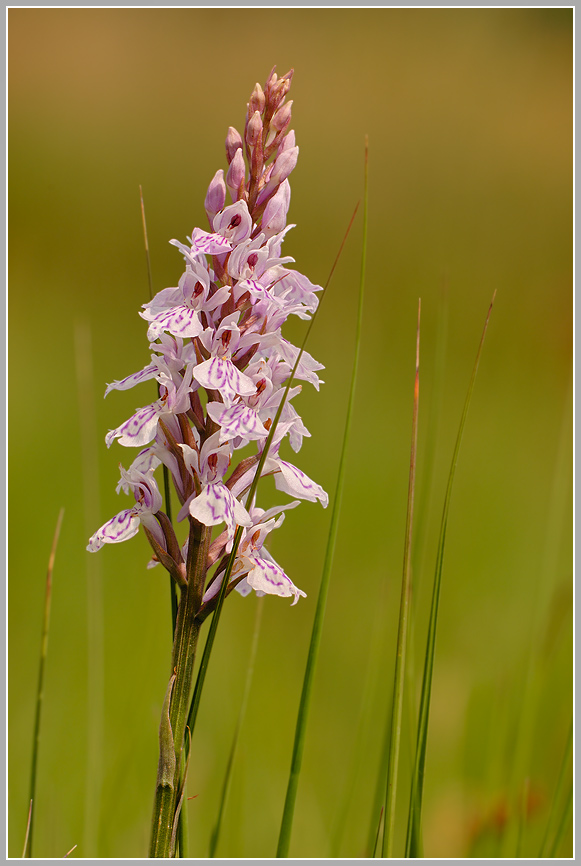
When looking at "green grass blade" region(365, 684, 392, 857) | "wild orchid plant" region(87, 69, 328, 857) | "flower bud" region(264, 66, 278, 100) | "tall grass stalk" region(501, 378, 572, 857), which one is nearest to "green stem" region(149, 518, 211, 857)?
"wild orchid plant" region(87, 69, 328, 857)

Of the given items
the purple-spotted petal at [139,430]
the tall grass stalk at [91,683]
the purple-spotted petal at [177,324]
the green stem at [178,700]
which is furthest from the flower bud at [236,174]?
the tall grass stalk at [91,683]

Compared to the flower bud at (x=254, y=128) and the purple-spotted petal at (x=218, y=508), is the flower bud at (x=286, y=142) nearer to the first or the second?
the flower bud at (x=254, y=128)

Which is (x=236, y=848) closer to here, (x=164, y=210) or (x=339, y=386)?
(x=339, y=386)

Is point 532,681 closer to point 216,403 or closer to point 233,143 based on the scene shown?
point 216,403

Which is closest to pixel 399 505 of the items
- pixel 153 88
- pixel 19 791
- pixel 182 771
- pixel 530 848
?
pixel 530 848

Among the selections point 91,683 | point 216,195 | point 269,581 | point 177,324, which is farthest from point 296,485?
point 91,683

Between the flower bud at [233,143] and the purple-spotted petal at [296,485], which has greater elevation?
the flower bud at [233,143]

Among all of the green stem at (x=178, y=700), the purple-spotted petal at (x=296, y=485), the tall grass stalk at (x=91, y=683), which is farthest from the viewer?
the tall grass stalk at (x=91, y=683)

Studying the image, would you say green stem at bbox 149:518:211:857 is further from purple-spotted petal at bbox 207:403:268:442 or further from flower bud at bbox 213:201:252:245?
flower bud at bbox 213:201:252:245
